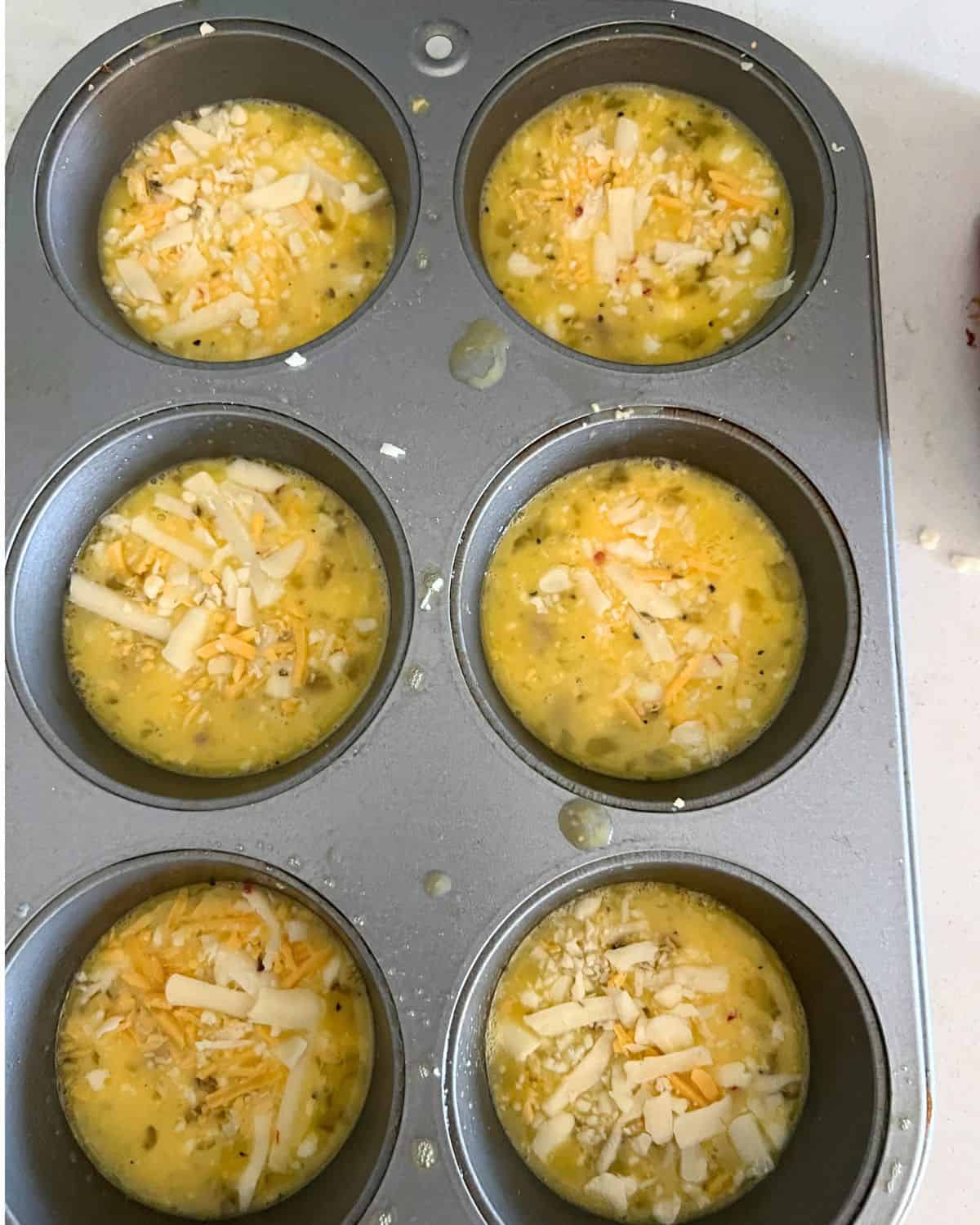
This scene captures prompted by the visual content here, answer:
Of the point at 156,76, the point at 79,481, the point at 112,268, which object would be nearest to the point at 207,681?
the point at 79,481

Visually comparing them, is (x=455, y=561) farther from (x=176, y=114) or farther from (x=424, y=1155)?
(x=176, y=114)

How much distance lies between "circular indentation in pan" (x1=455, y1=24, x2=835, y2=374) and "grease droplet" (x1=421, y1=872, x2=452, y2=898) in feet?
2.03

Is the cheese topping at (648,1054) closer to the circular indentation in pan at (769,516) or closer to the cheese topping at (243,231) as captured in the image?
the circular indentation in pan at (769,516)

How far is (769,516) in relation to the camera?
1.34 meters

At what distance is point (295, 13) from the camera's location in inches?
53.9

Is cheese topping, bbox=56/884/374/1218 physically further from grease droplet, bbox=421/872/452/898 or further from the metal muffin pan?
grease droplet, bbox=421/872/452/898

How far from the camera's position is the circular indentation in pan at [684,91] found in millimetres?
1309

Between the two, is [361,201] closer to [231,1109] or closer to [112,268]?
[112,268]

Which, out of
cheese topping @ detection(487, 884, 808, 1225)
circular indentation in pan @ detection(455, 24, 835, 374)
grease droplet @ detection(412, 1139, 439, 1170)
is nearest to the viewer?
grease droplet @ detection(412, 1139, 439, 1170)

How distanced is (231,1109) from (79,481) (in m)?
0.74

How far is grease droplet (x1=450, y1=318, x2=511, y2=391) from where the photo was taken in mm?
1262

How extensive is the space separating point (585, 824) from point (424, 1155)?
0.37 meters

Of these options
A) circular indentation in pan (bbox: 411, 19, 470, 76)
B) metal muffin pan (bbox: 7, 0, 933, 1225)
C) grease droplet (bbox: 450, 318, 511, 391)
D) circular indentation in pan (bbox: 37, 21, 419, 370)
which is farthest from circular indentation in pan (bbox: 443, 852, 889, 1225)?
circular indentation in pan (bbox: 411, 19, 470, 76)

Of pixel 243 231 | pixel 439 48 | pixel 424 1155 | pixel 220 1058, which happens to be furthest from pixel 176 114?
pixel 424 1155
